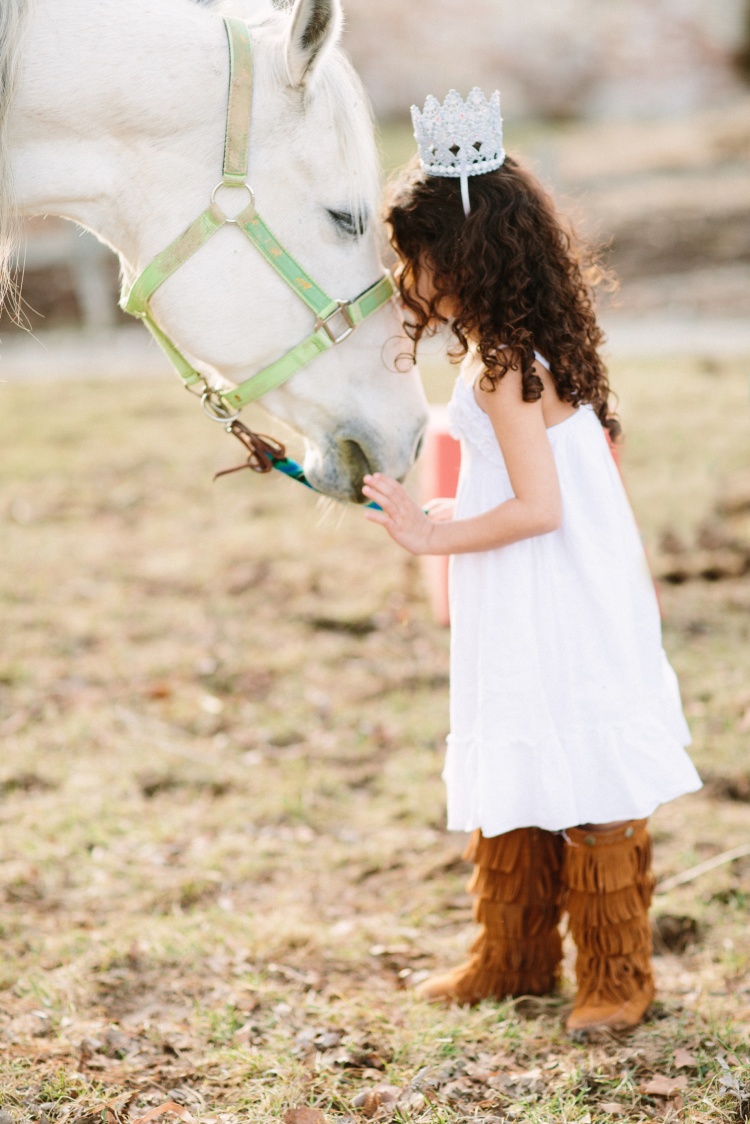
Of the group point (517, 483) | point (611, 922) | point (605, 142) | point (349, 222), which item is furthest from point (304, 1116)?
point (605, 142)

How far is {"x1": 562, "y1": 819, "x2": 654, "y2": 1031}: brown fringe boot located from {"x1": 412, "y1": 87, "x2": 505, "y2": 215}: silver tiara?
54.2 inches

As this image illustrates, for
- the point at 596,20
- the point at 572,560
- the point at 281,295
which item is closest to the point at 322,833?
the point at 572,560

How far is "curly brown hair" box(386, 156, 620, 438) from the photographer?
→ 2.07m

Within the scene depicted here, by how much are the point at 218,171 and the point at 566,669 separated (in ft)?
4.05

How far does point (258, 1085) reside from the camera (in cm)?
211

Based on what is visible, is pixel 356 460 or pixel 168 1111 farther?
pixel 356 460

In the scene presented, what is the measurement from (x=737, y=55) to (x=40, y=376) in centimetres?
2407

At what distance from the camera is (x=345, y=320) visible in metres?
2.24

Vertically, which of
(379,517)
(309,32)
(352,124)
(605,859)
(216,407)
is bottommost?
(605,859)

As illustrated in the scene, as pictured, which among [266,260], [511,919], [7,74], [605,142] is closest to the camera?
[7,74]

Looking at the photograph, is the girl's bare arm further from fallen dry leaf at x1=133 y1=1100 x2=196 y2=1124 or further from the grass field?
fallen dry leaf at x1=133 y1=1100 x2=196 y2=1124

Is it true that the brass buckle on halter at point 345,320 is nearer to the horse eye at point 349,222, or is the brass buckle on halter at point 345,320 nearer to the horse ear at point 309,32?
the horse eye at point 349,222

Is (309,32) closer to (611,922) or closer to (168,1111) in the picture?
(611,922)

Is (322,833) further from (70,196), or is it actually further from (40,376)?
(40,376)
